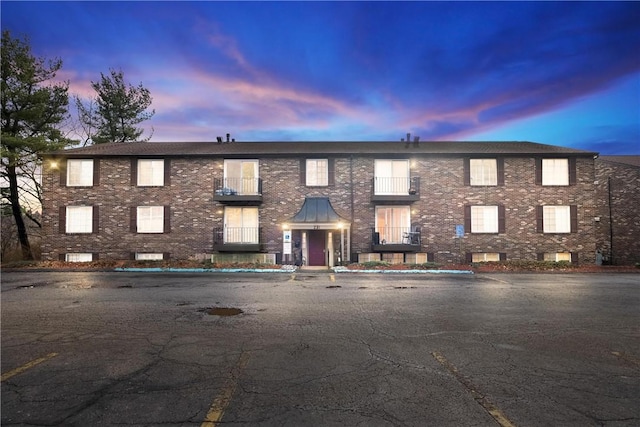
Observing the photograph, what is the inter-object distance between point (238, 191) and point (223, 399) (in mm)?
19864

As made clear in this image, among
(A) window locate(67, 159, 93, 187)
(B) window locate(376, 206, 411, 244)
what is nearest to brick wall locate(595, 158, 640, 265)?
(B) window locate(376, 206, 411, 244)

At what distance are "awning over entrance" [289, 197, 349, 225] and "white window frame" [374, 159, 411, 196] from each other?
3117mm

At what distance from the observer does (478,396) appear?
410cm

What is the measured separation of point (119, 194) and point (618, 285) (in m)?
25.5

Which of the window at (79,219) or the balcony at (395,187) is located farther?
the window at (79,219)

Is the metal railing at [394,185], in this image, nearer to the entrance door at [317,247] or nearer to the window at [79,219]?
the entrance door at [317,247]

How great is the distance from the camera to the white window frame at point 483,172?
23234 millimetres

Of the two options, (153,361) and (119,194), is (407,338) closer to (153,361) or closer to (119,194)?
(153,361)

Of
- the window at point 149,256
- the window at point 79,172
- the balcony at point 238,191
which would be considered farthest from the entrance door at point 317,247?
the window at point 79,172

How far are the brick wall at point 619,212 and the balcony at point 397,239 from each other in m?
13.5

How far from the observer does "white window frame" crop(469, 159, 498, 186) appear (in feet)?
76.2

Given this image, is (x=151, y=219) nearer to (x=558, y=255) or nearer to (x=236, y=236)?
(x=236, y=236)

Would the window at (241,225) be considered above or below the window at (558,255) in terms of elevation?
above

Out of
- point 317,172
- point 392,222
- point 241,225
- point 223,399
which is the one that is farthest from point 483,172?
point 223,399
